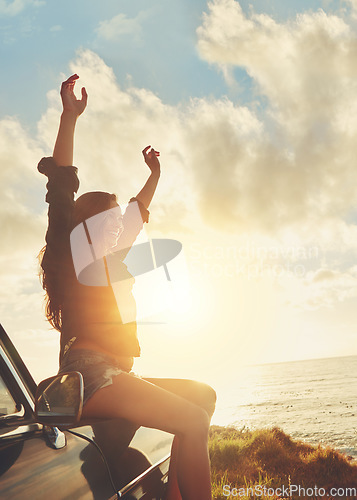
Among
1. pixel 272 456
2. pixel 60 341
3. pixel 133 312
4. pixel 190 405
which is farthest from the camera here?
pixel 272 456

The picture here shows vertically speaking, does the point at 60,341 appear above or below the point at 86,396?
above

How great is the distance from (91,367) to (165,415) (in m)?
0.39

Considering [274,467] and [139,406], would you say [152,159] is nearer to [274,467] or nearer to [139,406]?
[139,406]

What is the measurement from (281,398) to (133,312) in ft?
219

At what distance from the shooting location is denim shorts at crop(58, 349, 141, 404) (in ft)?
5.71

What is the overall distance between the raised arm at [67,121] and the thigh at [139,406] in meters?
1.32

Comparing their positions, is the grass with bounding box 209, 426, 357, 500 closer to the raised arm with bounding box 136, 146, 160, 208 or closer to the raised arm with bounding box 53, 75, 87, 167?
the raised arm with bounding box 136, 146, 160, 208

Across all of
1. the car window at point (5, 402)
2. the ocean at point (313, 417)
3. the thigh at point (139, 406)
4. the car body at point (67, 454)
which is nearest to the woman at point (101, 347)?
the thigh at point (139, 406)

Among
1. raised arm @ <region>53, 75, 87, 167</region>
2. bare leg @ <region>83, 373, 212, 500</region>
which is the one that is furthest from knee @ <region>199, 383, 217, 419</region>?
raised arm @ <region>53, 75, 87, 167</region>

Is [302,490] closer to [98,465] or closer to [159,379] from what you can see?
[159,379]

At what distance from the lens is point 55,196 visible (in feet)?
7.29

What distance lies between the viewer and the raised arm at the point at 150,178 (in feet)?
11.5

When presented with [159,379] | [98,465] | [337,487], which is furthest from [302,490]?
[98,465]

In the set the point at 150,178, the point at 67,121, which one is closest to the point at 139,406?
the point at 67,121
